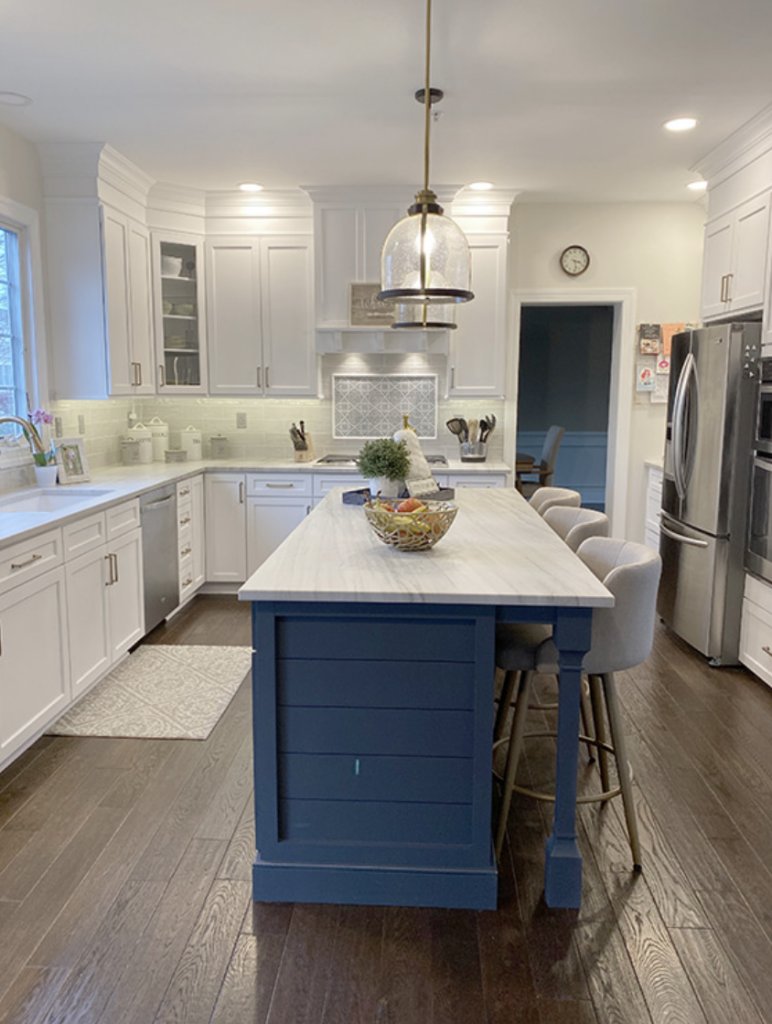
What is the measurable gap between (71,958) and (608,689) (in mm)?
1646

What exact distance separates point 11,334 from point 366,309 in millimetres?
2201

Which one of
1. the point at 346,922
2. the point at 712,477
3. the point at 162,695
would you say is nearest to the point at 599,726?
the point at 346,922

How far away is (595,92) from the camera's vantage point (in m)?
3.50

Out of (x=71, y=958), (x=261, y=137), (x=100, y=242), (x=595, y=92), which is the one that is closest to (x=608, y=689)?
(x=71, y=958)

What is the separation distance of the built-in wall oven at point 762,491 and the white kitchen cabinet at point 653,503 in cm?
126

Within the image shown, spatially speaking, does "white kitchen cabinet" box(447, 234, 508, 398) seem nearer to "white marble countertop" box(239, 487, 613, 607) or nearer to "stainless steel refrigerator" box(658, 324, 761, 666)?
"stainless steel refrigerator" box(658, 324, 761, 666)

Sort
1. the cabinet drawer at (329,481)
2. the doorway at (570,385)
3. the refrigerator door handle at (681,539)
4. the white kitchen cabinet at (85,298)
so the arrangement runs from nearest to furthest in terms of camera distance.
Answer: the refrigerator door handle at (681,539) < the white kitchen cabinet at (85,298) < the cabinet drawer at (329,481) < the doorway at (570,385)

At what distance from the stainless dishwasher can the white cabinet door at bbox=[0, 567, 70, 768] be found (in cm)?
103

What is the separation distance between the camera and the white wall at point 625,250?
5566 mm

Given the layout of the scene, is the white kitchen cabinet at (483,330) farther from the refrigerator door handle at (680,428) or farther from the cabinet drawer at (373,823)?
the cabinet drawer at (373,823)

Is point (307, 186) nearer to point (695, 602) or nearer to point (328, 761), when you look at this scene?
point (695, 602)

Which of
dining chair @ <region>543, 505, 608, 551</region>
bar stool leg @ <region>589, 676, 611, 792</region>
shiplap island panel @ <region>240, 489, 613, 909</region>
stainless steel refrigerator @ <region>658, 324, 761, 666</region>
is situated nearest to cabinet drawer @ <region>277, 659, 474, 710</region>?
shiplap island panel @ <region>240, 489, 613, 909</region>

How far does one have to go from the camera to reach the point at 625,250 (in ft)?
18.4

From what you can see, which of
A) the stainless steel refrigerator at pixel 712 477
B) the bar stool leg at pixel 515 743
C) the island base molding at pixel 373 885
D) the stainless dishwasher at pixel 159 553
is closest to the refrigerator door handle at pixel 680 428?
the stainless steel refrigerator at pixel 712 477
